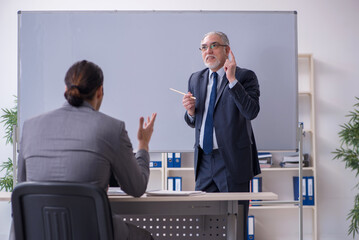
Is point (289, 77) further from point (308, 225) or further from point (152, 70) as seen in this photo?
point (308, 225)

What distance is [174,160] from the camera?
5.15 metres

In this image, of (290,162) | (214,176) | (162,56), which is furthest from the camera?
(290,162)

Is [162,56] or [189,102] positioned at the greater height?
[162,56]

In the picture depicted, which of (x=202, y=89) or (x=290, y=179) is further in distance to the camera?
(x=290, y=179)

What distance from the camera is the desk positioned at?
1.96 m

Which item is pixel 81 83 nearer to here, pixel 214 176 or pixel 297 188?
pixel 214 176

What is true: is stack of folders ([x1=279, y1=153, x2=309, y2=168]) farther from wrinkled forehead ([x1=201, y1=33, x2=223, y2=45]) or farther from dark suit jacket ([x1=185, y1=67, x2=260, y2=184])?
wrinkled forehead ([x1=201, y1=33, x2=223, y2=45])

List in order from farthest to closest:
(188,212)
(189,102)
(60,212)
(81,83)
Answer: (189,102) < (188,212) < (81,83) < (60,212)

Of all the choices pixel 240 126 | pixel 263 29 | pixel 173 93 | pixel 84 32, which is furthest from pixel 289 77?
pixel 84 32

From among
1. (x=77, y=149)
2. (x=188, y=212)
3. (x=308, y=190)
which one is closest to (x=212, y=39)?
(x=188, y=212)

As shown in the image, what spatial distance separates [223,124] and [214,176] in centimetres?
31

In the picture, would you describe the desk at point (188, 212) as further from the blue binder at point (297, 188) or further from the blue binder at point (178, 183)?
the blue binder at point (297, 188)

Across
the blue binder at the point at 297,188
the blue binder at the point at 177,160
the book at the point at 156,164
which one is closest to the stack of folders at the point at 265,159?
the blue binder at the point at 297,188

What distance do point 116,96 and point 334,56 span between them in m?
2.81
